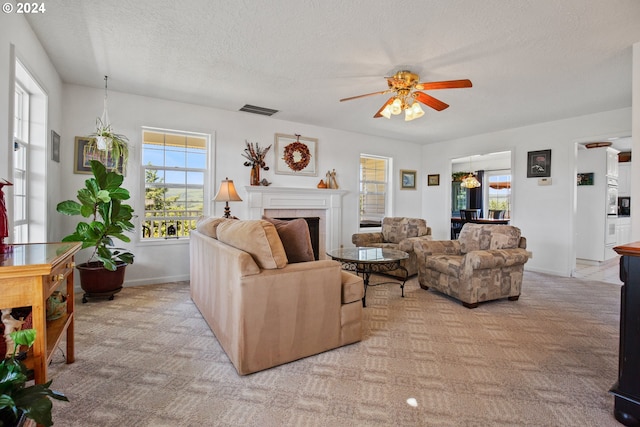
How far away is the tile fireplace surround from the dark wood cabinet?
13.4ft

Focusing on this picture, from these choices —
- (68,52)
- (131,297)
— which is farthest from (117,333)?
(68,52)

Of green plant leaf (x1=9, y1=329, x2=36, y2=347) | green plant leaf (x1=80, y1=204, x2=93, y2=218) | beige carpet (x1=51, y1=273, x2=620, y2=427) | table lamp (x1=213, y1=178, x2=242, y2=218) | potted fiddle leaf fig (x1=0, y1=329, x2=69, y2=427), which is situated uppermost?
table lamp (x1=213, y1=178, x2=242, y2=218)

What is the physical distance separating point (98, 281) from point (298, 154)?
333 cm

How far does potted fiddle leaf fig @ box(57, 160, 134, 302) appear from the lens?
3074 millimetres

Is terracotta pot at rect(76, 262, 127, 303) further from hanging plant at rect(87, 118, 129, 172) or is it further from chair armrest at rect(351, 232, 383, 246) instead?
chair armrest at rect(351, 232, 383, 246)

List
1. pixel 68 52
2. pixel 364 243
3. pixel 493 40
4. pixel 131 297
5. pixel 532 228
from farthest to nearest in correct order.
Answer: pixel 532 228 < pixel 364 243 < pixel 131 297 < pixel 68 52 < pixel 493 40

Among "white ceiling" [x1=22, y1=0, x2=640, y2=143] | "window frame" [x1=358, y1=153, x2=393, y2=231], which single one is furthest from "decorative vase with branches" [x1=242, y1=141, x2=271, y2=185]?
"window frame" [x1=358, y1=153, x2=393, y2=231]

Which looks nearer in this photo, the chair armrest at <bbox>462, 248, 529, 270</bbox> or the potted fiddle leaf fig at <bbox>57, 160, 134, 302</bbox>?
the potted fiddle leaf fig at <bbox>57, 160, 134, 302</bbox>

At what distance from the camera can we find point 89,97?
12.5 feet

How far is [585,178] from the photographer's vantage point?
624 cm

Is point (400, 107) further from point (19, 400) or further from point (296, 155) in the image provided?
point (19, 400)

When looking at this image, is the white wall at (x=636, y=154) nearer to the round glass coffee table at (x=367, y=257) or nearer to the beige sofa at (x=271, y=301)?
the round glass coffee table at (x=367, y=257)

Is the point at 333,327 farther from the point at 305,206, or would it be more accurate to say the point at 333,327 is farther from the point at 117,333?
the point at 305,206

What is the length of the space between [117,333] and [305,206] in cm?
327
